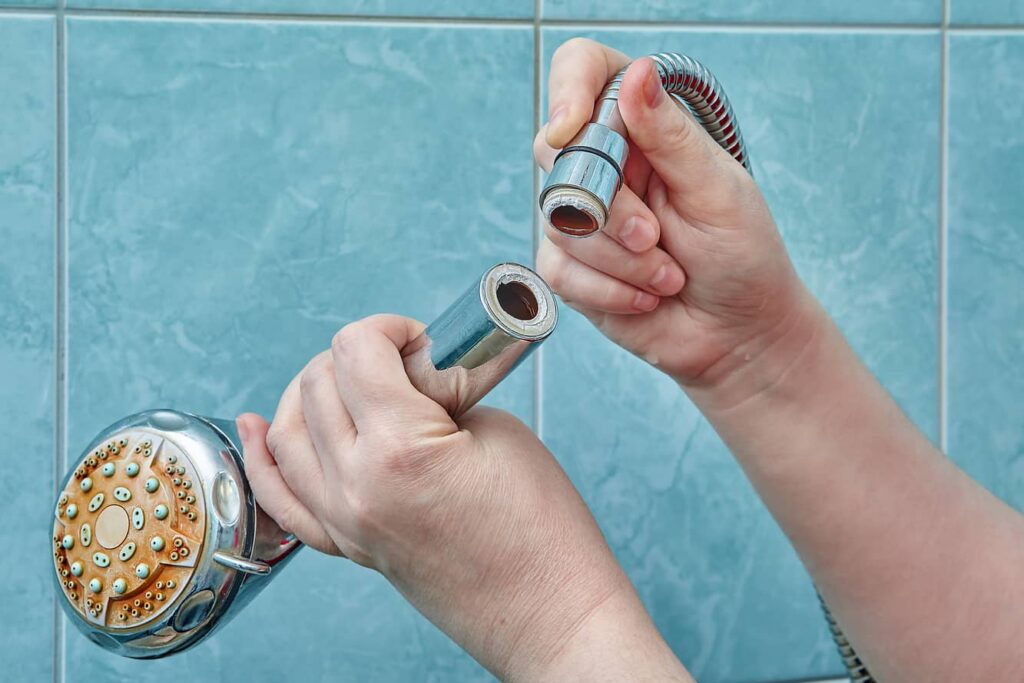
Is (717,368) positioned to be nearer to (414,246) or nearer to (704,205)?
(704,205)

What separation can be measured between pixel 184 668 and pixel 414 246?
33cm

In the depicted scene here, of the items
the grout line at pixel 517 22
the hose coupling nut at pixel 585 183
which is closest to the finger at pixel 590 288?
the hose coupling nut at pixel 585 183

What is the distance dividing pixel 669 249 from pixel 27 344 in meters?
0.42

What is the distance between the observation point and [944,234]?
0.76 m

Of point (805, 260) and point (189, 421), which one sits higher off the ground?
point (805, 260)

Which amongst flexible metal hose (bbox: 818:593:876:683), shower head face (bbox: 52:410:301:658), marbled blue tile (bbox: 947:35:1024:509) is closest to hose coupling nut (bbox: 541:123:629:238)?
shower head face (bbox: 52:410:301:658)

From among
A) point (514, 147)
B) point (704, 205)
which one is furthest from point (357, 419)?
point (514, 147)

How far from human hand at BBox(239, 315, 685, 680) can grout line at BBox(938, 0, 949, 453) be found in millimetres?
425

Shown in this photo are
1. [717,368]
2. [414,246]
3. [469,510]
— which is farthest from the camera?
[414,246]

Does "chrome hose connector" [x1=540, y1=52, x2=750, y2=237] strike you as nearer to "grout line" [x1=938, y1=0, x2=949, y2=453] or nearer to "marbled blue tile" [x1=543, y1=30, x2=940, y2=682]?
"marbled blue tile" [x1=543, y1=30, x2=940, y2=682]

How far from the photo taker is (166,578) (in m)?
0.46

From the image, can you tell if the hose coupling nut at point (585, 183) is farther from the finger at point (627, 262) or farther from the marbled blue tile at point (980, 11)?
the marbled blue tile at point (980, 11)

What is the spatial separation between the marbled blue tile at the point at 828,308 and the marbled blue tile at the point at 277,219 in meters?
0.08

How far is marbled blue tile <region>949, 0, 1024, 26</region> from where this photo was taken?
29.5 inches
